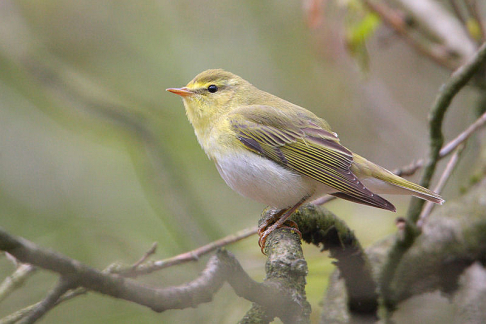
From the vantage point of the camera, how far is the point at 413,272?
330cm

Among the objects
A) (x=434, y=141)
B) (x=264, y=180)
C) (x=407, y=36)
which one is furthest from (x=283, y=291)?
(x=407, y=36)

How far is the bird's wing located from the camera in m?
3.21

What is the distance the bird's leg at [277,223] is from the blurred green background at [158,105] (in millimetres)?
612

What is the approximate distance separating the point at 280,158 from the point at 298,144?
8.1 inches

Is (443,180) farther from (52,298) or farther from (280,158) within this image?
(52,298)

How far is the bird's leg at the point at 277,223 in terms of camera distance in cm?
296

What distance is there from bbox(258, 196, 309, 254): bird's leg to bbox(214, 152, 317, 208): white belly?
0.19 feet

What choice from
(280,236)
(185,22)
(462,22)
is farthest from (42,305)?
(185,22)

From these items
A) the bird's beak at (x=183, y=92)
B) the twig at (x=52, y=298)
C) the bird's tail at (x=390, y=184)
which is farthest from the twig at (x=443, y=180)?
the twig at (x=52, y=298)

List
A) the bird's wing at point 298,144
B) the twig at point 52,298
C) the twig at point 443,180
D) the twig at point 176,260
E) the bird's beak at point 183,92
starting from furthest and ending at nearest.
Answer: the bird's beak at point 183,92 < the bird's wing at point 298,144 < the twig at point 443,180 < the twig at point 176,260 < the twig at point 52,298

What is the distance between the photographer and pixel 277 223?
2984 millimetres

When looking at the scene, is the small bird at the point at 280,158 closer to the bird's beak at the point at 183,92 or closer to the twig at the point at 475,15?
the bird's beak at the point at 183,92

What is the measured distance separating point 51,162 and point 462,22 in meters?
4.85

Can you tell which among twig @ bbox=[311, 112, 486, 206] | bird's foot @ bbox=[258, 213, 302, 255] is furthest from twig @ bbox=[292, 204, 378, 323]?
twig @ bbox=[311, 112, 486, 206]
